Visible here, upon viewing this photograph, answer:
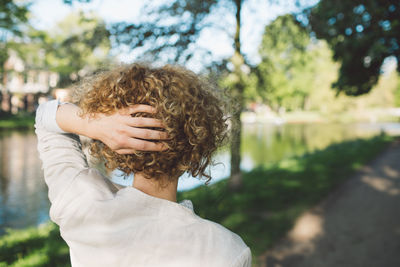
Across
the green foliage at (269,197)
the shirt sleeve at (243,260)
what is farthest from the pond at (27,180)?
the shirt sleeve at (243,260)

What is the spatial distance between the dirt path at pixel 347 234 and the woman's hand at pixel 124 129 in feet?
10.7

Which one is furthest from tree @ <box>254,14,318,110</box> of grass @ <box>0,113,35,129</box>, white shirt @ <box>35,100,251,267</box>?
grass @ <box>0,113,35,129</box>

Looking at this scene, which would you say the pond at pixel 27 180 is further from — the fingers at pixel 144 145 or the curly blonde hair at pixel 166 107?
the fingers at pixel 144 145

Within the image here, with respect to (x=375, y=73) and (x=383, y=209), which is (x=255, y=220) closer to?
(x=383, y=209)

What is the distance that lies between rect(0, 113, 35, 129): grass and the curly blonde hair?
29.1m

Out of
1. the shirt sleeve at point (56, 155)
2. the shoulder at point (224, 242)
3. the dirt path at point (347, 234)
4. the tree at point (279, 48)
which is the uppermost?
the tree at point (279, 48)

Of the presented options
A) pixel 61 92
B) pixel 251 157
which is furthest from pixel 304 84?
pixel 61 92

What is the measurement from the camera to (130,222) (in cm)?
93

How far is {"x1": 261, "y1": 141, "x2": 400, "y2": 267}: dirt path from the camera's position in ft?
12.7

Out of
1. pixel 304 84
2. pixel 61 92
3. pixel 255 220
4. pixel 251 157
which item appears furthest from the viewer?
pixel 304 84

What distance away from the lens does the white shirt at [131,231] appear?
35.9 inches

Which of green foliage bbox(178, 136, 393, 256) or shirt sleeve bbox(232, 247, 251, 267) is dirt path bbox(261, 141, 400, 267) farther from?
shirt sleeve bbox(232, 247, 251, 267)

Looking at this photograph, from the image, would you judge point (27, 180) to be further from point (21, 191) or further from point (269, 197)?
point (269, 197)

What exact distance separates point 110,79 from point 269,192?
603cm
